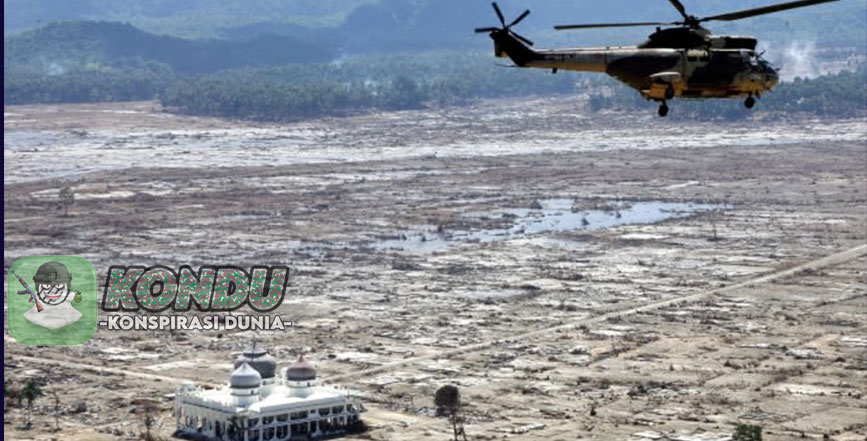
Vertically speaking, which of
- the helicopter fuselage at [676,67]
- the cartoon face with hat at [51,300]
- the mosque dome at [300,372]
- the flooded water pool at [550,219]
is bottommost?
the cartoon face with hat at [51,300]

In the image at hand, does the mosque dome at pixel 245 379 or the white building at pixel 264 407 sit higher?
the mosque dome at pixel 245 379

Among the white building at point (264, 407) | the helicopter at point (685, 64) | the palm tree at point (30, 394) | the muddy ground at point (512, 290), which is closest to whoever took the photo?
the helicopter at point (685, 64)

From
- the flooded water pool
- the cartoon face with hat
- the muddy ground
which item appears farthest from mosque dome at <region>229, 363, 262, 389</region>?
the flooded water pool

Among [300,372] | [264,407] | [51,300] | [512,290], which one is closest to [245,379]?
[264,407]

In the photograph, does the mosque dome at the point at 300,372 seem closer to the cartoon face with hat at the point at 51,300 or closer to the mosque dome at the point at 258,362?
the mosque dome at the point at 258,362

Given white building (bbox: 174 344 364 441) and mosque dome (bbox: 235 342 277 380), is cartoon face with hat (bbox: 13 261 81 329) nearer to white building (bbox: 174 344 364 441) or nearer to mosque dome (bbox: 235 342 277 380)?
white building (bbox: 174 344 364 441)

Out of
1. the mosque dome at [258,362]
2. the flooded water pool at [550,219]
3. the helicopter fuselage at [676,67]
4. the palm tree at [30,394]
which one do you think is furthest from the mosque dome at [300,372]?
the flooded water pool at [550,219]
